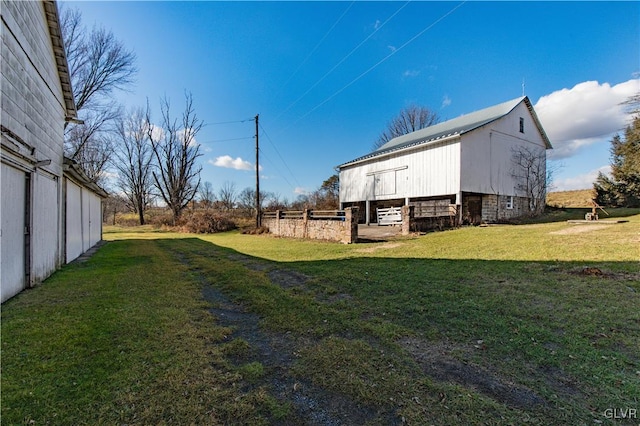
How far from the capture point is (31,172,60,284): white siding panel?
5590mm

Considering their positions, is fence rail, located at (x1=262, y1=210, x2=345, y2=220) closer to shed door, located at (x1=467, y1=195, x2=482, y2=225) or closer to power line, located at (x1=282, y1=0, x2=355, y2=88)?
power line, located at (x1=282, y1=0, x2=355, y2=88)

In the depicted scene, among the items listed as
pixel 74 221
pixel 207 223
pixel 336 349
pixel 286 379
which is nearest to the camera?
pixel 286 379

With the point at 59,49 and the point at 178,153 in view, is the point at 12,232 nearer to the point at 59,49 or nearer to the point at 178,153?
the point at 59,49

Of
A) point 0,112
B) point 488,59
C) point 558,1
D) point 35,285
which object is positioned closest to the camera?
point 0,112

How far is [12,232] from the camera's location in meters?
4.75

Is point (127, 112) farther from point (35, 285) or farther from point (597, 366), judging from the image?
point (597, 366)

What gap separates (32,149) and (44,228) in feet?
5.89

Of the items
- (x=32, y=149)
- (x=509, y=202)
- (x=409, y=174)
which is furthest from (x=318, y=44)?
(x=509, y=202)

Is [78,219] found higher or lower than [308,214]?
lower

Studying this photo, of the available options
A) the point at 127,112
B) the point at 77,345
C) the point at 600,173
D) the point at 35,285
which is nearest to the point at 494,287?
the point at 77,345

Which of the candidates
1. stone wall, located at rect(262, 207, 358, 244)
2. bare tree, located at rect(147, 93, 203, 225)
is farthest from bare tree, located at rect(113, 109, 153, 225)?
stone wall, located at rect(262, 207, 358, 244)

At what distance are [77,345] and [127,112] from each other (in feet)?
128

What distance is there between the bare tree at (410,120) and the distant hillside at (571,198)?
1512cm

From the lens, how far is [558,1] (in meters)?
8.81
